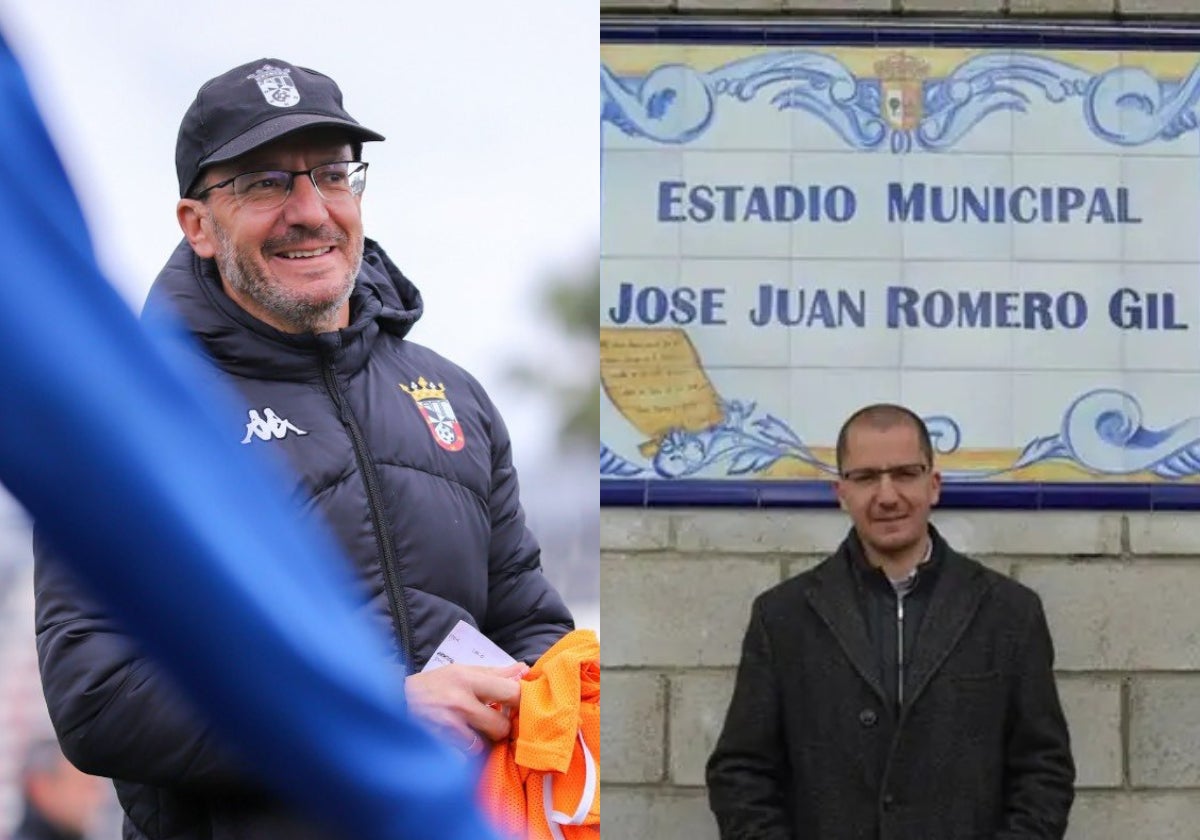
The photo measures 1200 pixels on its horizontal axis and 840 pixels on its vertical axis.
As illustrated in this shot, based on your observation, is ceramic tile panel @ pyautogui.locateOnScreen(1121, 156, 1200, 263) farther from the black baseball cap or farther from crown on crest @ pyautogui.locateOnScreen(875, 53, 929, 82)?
the black baseball cap

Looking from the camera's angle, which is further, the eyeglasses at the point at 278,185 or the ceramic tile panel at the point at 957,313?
the ceramic tile panel at the point at 957,313

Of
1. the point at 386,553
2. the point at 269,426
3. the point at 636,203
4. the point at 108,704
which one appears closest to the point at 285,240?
the point at 269,426

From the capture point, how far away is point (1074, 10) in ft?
7.60

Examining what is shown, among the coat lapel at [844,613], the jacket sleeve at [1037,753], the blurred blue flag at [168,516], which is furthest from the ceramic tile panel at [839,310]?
the blurred blue flag at [168,516]

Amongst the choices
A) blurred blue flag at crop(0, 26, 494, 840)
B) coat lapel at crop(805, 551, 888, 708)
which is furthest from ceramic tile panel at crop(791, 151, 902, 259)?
blurred blue flag at crop(0, 26, 494, 840)

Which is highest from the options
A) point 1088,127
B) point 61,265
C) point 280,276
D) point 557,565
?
point 1088,127

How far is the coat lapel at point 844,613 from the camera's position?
7.19 ft

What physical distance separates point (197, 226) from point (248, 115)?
0.11 metres

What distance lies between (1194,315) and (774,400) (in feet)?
Result: 1.59

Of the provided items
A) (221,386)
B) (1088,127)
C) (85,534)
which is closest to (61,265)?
(85,534)

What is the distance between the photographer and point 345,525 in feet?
5.33

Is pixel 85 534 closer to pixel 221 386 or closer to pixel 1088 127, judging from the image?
pixel 221 386

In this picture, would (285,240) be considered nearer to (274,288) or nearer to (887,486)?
(274,288)

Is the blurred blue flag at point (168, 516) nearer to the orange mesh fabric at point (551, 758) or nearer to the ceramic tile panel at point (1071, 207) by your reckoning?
the orange mesh fabric at point (551, 758)
